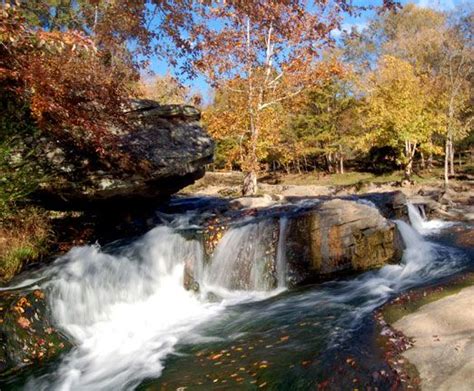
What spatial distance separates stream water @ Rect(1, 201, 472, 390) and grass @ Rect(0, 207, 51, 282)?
2.17 feet

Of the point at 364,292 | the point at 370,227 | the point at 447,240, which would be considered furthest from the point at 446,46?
the point at 364,292

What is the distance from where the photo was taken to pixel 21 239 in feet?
29.2

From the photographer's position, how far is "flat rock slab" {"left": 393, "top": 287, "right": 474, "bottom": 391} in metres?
4.02

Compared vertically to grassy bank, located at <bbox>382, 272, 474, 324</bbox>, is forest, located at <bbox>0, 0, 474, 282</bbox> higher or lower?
higher

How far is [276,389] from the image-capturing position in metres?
4.61

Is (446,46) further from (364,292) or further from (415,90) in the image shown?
(364,292)

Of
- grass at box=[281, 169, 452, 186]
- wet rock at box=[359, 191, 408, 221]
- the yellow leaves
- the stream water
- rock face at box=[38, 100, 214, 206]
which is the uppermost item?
rock face at box=[38, 100, 214, 206]

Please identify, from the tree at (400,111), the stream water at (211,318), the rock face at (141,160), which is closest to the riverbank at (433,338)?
the stream water at (211,318)

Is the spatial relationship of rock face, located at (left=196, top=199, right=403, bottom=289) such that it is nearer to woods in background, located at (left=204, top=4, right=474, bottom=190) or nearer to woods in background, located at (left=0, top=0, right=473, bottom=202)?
woods in background, located at (left=0, top=0, right=473, bottom=202)

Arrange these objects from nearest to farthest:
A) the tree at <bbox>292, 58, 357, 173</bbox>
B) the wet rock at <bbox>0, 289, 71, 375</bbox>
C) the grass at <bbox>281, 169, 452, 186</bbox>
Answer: the wet rock at <bbox>0, 289, 71, 375</bbox>
the grass at <bbox>281, 169, 452, 186</bbox>
the tree at <bbox>292, 58, 357, 173</bbox>

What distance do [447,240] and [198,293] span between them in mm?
8102

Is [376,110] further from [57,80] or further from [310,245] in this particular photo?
[57,80]

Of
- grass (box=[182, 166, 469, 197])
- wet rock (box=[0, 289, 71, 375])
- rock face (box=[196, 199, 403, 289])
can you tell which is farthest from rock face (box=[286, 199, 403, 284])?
grass (box=[182, 166, 469, 197])

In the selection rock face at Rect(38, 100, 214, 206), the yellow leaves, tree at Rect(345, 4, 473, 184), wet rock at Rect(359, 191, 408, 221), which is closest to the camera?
the yellow leaves
